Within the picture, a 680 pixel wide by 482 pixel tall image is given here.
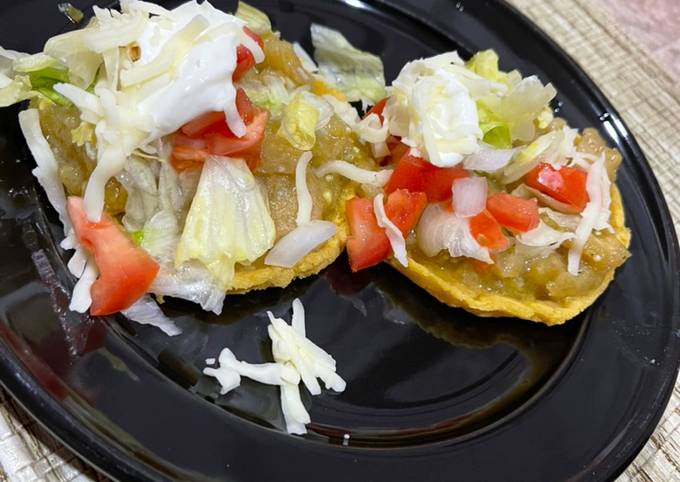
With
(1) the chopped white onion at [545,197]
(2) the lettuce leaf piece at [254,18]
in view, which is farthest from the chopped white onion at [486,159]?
(2) the lettuce leaf piece at [254,18]

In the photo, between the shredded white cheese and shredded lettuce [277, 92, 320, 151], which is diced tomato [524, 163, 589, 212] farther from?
the shredded white cheese

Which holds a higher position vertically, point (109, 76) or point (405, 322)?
point (109, 76)

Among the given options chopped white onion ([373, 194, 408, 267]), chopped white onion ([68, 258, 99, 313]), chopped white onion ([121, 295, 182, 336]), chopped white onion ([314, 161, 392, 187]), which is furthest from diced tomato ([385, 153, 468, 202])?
chopped white onion ([68, 258, 99, 313])

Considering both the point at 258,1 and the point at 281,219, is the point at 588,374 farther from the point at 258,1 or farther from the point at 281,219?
the point at 258,1

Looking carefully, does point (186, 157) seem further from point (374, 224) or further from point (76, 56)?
point (374, 224)

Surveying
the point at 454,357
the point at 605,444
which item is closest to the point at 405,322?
Result: the point at 454,357

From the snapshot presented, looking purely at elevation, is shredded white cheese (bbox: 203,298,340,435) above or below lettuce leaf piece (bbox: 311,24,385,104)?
below
